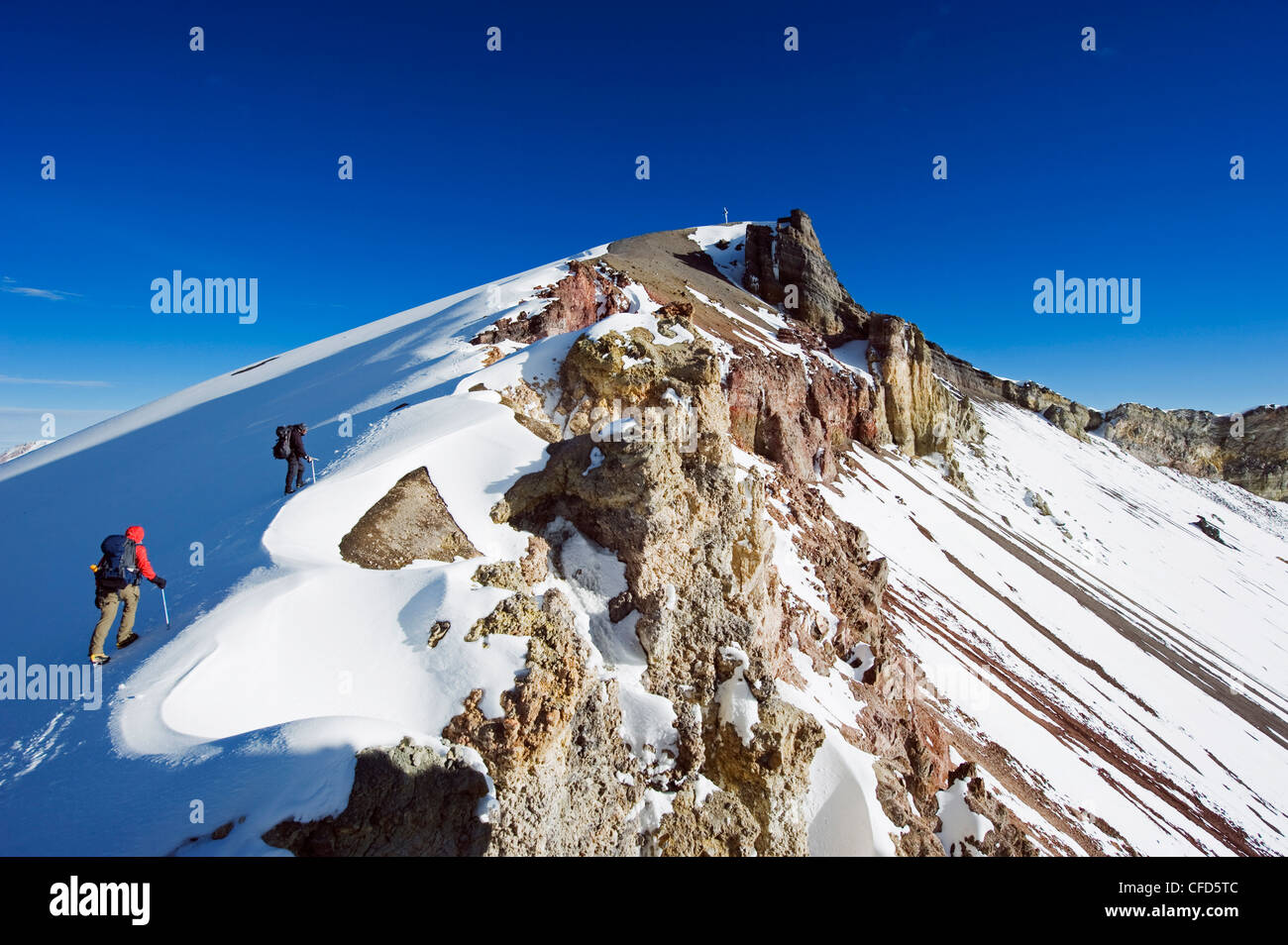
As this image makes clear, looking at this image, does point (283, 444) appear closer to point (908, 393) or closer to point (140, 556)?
point (140, 556)

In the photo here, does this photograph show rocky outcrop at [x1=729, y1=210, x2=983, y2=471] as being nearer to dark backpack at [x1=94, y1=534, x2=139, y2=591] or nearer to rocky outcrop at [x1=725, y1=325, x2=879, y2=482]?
rocky outcrop at [x1=725, y1=325, x2=879, y2=482]

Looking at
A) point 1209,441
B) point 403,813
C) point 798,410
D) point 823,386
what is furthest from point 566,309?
point 1209,441

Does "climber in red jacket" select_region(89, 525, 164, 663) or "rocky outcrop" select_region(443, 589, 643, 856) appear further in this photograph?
"climber in red jacket" select_region(89, 525, 164, 663)

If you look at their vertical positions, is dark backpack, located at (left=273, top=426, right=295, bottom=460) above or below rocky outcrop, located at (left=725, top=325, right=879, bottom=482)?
below

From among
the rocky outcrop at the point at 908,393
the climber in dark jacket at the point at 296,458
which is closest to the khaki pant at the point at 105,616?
the climber in dark jacket at the point at 296,458

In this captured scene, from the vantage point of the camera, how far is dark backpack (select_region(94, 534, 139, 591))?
851 centimetres

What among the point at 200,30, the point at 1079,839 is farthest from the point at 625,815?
the point at 200,30

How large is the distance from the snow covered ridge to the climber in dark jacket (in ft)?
2.15

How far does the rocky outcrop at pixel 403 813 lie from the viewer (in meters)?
6.24

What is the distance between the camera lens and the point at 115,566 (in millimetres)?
8547

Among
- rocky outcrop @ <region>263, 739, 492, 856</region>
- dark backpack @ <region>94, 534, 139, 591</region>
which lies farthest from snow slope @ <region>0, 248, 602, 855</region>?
dark backpack @ <region>94, 534, 139, 591</region>

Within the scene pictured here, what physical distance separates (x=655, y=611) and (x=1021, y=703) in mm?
24760
